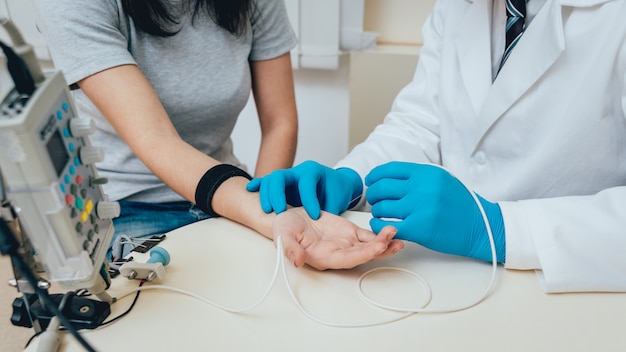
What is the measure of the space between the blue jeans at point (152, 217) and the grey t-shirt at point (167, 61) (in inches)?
0.9

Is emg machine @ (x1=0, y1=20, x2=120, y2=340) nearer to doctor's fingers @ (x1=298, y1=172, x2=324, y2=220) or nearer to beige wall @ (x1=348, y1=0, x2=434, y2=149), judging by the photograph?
doctor's fingers @ (x1=298, y1=172, x2=324, y2=220)

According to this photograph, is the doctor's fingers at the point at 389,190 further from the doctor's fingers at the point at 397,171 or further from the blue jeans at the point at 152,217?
the blue jeans at the point at 152,217

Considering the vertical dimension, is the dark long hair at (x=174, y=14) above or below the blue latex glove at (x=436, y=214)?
above

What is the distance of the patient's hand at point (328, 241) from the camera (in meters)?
0.64

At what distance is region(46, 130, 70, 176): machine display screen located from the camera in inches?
18.2

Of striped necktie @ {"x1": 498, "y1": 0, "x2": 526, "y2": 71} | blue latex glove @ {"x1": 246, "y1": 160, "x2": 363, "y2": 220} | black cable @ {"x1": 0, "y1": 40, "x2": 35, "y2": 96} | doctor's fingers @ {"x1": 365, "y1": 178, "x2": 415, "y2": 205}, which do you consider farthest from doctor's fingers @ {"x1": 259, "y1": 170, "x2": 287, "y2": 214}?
striped necktie @ {"x1": 498, "y1": 0, "x2": 526, "y2": 71}

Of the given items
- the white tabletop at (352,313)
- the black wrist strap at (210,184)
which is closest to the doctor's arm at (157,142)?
the black wrist strap at (210,184)

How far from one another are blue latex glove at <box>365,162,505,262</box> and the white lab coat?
4 centimetres

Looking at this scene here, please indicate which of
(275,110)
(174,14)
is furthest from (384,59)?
(174,14)

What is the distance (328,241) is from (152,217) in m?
0.52

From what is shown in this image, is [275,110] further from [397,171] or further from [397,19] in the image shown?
[397,19]

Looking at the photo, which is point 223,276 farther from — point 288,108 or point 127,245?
point 288,108

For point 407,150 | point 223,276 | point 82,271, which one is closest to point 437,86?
point 407,150

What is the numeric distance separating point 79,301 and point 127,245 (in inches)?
7.7
